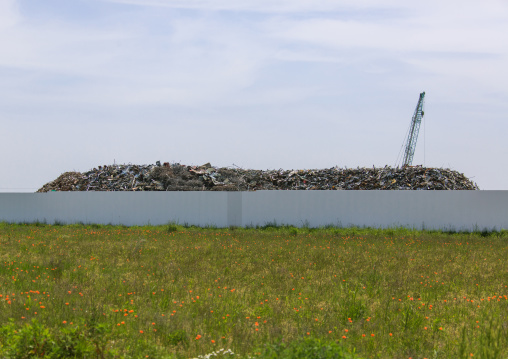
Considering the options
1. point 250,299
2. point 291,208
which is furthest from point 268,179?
point 250,299

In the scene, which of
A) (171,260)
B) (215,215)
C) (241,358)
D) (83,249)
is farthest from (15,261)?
(215,215)

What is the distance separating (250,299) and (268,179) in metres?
19.1

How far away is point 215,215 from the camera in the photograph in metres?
21.1

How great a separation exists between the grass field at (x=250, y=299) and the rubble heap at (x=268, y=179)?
34.9 ft

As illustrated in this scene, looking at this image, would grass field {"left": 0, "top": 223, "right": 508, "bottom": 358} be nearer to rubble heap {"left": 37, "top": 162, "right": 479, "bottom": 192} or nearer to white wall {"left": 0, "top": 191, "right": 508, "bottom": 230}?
white wall {"left": 0, "top": 191, "right": 508, "bottom": 230}

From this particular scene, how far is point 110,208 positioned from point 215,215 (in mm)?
5221

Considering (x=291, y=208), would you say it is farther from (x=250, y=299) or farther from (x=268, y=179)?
(x=250, y=299)

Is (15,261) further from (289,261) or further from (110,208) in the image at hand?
(110,208)

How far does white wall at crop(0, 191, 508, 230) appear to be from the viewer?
1909 cm

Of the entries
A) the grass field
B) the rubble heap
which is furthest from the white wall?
the grass field

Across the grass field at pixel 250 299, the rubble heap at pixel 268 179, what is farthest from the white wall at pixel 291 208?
the grass field at pixel 250 299

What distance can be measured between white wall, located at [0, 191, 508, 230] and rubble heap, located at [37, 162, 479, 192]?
10.3ft

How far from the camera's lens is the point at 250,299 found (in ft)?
25.0

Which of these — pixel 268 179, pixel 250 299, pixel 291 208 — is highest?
pixel 268 179
